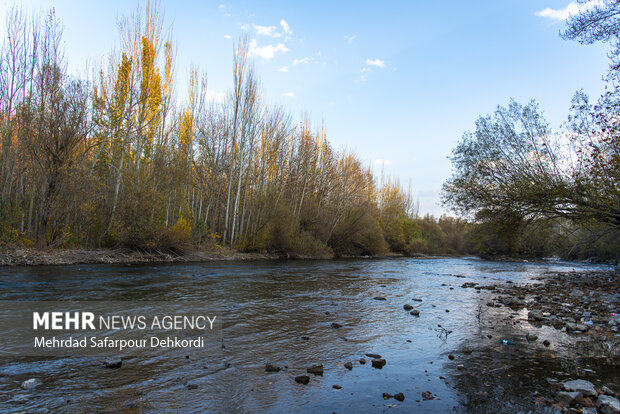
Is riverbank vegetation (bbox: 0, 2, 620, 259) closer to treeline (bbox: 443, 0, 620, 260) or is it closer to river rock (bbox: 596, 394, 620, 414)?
treeline (bbox: 443, 0, 620, 260)

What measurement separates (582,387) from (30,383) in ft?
20.6

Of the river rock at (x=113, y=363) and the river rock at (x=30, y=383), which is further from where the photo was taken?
the river rock at (x=113, y=363)

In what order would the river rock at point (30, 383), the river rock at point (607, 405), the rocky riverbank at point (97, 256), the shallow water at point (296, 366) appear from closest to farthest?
the river rock at point (607, 405), the shallow water at point (296, 366), the river rock at point (30, 383), the rocky riverbank at point (97, 256)

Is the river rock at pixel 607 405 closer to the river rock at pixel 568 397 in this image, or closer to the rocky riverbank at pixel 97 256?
the river rock at pixel 568 397

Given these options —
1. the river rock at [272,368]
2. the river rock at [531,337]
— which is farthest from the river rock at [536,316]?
the river rock at [272,368]

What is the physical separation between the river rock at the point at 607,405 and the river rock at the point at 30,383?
5985 millimetres

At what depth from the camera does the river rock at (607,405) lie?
344 centimetres

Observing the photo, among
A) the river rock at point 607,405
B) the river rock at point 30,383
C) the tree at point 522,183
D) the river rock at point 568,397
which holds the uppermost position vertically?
the tree at point 522,183

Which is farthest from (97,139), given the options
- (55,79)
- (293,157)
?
(293,157)

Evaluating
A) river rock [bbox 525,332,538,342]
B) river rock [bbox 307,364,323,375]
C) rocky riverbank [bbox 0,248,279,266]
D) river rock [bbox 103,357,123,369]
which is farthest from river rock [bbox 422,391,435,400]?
rocky riverbank [bbox 0,248,279,266]

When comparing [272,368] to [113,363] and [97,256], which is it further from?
[97,256]

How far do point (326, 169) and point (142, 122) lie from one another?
62.9 ft

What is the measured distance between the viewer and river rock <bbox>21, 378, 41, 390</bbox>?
12.2 feet

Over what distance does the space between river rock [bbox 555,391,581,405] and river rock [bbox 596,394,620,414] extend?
0.57 ft
